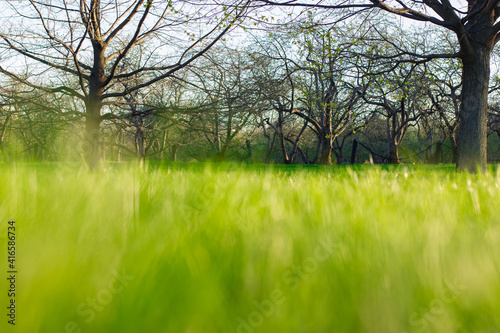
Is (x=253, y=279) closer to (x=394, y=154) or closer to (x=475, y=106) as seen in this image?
(x=475, y=106)

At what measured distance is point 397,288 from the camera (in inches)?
18.3

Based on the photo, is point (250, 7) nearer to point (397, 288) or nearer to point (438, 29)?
point (397, 288)

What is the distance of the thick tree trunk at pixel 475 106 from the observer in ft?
28.1

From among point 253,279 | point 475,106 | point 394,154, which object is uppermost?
point 475,106

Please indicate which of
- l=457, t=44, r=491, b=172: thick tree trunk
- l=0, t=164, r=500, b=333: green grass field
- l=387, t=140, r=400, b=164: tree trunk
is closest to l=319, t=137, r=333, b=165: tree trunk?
l=387, t=140, r=400, b=164: tree trunk

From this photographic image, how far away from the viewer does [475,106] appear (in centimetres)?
866

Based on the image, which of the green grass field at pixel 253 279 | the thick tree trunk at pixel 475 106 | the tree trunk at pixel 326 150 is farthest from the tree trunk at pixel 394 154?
the green grass field at pixel 253 279

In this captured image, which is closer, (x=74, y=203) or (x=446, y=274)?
(x=446, y=274)

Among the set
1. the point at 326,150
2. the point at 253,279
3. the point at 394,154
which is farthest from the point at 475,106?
the point at 394,154

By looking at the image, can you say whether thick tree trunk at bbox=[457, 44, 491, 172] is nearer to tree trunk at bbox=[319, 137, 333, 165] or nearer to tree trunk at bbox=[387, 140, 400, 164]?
tree trunk at bbox=[319, 137, 333, 165]

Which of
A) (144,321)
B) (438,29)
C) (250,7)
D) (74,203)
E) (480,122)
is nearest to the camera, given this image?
(144,321)

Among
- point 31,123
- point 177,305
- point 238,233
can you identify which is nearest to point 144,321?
point 177,305

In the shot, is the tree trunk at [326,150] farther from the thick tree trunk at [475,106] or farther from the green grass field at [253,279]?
the green grass field at [253,279]

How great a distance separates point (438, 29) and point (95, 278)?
24.9 metres
